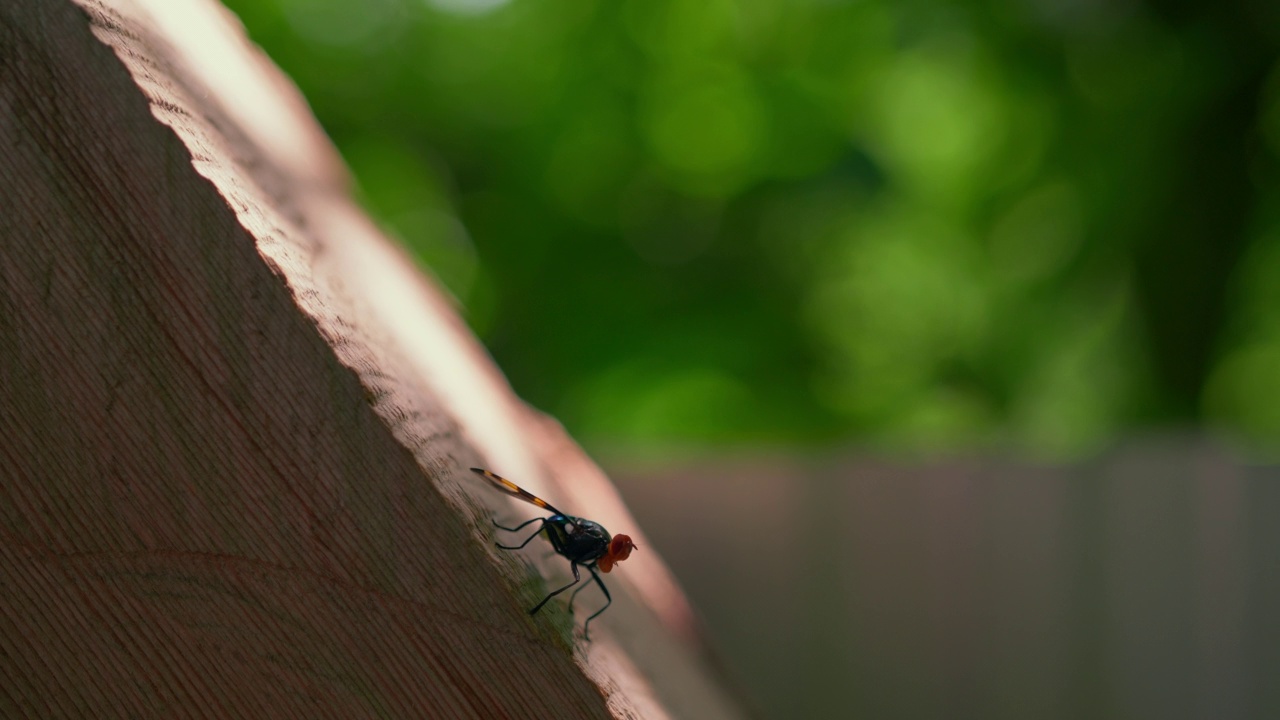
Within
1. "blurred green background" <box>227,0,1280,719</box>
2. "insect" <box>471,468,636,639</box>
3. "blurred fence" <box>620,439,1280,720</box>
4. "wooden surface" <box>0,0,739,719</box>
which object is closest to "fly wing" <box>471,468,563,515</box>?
"insect" <box>471,468,636,639</box>

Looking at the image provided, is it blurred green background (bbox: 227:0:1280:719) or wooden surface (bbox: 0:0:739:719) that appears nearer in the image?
wooden surface (bbox: 0:0:739:719)

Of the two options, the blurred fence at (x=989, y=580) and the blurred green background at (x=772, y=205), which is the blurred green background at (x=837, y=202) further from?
the blurred fence at (x=989, y=580)

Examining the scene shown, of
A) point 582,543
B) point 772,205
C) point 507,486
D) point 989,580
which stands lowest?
point 989,580

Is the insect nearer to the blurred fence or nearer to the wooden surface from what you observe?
the wooden surface

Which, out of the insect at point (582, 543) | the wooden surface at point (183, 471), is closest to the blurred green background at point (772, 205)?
the insect at point (582, 543)

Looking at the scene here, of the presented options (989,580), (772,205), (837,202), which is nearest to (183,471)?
(989,580)

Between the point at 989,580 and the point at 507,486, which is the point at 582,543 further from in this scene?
the point at 989,580

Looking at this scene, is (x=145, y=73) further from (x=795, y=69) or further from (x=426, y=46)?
(x=426, y=46)
